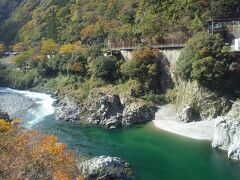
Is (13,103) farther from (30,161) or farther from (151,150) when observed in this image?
(30,161)

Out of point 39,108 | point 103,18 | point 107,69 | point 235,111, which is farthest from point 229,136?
point 103,18

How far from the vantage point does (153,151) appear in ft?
157

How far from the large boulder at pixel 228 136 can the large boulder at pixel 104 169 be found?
1151 centimetres

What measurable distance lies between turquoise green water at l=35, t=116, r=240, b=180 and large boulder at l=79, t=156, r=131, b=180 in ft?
5.86

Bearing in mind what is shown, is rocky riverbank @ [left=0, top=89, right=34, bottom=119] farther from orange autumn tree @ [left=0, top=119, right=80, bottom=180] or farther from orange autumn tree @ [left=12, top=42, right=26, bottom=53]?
orange autumn tree @ [left=0, top=119, right=80, bottom=180]

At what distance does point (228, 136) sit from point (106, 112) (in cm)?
2104

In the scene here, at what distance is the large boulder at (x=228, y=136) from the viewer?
43616 millimetres

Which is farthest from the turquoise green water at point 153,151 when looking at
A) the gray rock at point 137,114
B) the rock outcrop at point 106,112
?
the rock outcrop at point 106,112

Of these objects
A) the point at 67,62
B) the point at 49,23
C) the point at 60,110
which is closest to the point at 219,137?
the point at 60,110

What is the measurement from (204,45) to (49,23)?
76.5 m

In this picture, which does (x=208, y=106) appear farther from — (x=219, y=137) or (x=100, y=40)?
(x=100, y=40)

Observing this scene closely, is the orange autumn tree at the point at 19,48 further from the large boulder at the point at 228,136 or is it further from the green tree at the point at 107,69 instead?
the large boulder at the point at 228,136

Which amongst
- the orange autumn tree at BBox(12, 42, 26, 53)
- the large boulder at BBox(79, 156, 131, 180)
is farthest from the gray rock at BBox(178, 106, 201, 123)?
the orange autumn tree at BBox(12, 42, 26, 53)

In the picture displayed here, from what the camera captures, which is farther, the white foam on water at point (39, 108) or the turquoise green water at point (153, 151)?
the white foam on water at point (39, 108)
